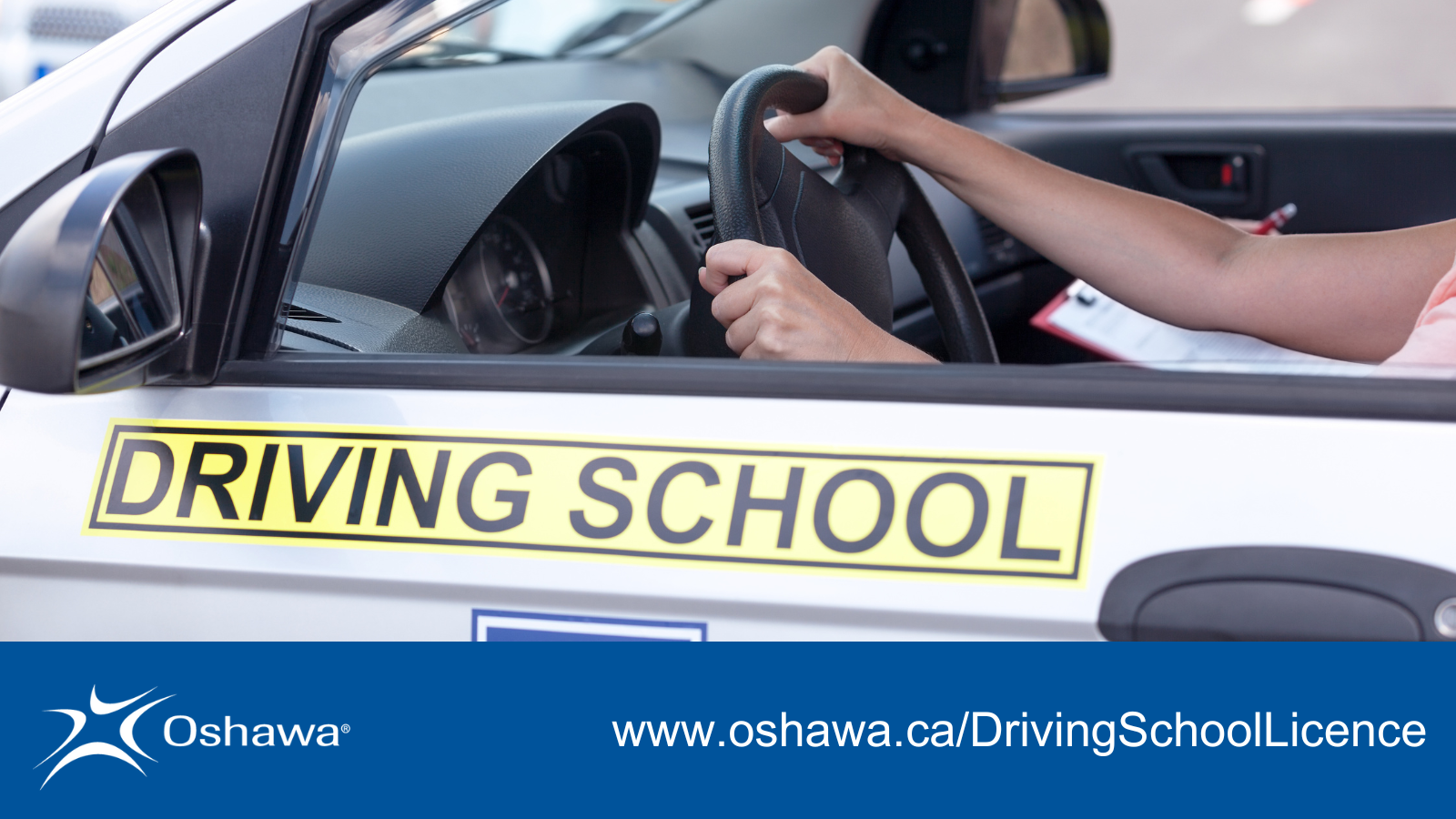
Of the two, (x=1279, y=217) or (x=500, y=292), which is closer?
(x=500, y=292)

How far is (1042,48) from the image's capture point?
340 cm

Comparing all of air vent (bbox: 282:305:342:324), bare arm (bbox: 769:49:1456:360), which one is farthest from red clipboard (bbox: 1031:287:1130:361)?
air vent (bbox: 282:305:342:324)

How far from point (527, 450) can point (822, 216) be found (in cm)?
54

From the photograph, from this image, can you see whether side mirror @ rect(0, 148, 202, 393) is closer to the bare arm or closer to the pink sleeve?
the bare arm

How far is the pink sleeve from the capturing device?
112 cm

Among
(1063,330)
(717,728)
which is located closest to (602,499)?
(717,728)

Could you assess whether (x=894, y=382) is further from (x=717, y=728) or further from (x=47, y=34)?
(x=47, y=34)

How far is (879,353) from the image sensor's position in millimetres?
1218

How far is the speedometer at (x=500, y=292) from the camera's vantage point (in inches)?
62.7

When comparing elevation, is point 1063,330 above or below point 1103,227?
above

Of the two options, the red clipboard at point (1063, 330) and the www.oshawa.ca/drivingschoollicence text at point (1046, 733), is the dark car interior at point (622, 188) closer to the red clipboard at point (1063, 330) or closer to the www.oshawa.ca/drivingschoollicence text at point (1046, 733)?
the red clipboard at point (1063, 330)

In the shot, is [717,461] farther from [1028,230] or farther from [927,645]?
[1028,230]

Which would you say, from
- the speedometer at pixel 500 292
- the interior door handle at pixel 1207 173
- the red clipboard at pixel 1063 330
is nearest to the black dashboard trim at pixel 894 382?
the speedometer at pixel 500 292

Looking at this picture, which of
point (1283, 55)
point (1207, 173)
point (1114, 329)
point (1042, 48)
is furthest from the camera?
point (1283, 55)
